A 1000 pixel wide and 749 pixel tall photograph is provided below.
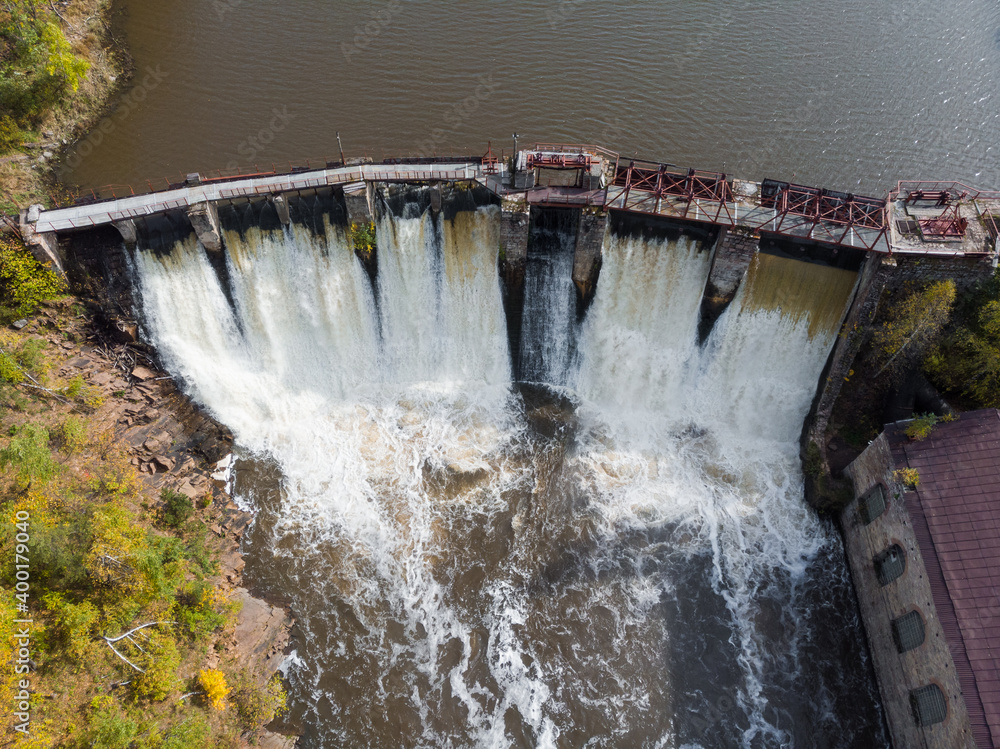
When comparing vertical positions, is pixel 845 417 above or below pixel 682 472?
above

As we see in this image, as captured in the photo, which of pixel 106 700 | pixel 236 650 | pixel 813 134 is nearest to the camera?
pixel 106 700

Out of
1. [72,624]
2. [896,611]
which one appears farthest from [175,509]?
[896,611]

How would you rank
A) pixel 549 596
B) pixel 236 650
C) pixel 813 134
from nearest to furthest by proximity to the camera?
pixel 236 650 → pixel 549 596 → pixel 813 134

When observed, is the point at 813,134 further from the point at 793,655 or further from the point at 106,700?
the point at 106,700

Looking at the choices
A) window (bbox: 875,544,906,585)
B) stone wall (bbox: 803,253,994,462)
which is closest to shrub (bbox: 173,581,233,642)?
window (bbox: 875,544,906,585)

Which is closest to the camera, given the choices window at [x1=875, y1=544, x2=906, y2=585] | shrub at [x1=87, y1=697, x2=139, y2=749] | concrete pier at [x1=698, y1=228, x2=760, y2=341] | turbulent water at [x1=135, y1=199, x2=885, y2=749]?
shrub at [x1=87, y1=697, x2=139, y2=749]

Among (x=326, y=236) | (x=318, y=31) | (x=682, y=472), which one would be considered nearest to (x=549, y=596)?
(x=682, y=472)

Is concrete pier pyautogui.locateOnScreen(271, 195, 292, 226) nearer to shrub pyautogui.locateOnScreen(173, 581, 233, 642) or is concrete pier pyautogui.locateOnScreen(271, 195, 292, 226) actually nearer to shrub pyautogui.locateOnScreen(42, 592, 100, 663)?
shrub pyautogui.locateOnScreen(173, 581, 233, 642)
